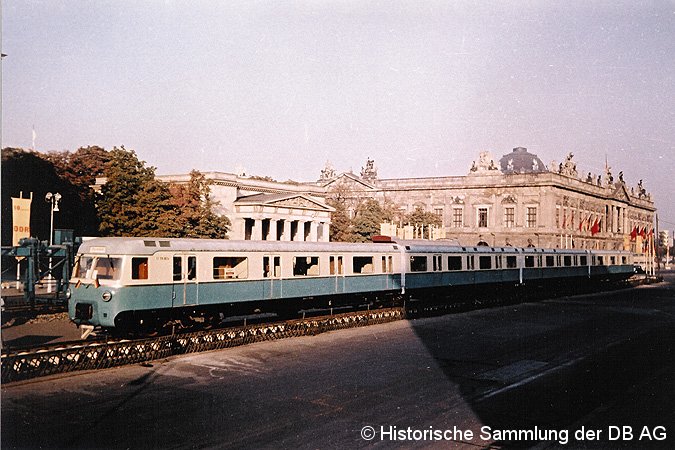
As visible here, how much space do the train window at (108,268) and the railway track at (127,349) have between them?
6.55 feet

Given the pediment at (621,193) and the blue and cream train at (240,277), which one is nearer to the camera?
the blue and cream train at (240,277)

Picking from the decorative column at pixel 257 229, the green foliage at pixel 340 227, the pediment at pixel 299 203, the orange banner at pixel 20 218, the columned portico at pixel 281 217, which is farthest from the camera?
the green foliage at pixel 340 227

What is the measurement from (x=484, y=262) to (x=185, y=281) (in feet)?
78.4

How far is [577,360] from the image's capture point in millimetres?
20297

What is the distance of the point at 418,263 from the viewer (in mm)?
34156

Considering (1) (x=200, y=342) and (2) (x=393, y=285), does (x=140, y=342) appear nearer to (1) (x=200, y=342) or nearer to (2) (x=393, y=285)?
(1) (x=200, y=342)

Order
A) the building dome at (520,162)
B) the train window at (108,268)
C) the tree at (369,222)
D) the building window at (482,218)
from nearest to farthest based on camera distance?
the train window at (108,268) < the tree at (369,222) < the building window at (482,218) < the building dome at (520,162)

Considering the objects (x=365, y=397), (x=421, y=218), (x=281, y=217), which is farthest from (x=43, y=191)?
(x=365, y=397)

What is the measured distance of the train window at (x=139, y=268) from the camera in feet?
65.6

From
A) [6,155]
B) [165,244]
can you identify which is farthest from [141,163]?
[165,244]

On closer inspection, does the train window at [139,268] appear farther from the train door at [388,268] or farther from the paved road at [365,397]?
the train door at [388,268]

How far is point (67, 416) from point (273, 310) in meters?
13.5

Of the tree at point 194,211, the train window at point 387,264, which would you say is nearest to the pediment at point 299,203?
the tree at point 194,211

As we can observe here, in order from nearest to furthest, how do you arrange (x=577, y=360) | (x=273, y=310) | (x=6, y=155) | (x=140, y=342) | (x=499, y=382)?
(x=499, y=382)
(x=140, y=342)
(x=577, y=360)
(x=273, y=310)
(x=6, y=155)
